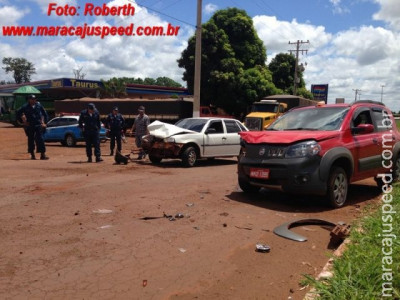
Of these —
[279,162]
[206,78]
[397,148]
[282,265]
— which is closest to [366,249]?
[282,265]

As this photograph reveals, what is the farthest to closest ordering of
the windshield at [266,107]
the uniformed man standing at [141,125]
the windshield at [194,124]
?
the windshield at [266,107] → the uniformed man standing at [141,125] → the windshield at [194,124]

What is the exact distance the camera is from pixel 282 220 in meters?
5.56

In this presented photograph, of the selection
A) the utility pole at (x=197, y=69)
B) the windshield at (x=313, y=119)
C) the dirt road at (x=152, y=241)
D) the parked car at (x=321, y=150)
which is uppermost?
the utility pole at (x=197, y=69)

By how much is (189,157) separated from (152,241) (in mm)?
6817

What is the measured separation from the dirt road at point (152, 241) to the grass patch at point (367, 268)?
0.33 meters

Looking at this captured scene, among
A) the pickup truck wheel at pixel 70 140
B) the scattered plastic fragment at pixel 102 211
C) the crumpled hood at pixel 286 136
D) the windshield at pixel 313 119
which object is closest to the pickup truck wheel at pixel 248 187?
the crumpled hood at pixel 286 136

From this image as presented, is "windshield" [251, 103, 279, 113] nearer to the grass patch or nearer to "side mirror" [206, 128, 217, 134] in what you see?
"side mirror" [206, 128, 217, 134]

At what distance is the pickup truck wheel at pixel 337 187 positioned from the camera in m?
6.09

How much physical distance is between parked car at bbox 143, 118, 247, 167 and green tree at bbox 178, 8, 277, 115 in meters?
17.6

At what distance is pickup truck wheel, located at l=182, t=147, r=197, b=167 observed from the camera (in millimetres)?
11108

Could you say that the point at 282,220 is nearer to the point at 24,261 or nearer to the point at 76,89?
the point at 24,261

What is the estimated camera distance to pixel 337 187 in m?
6.27

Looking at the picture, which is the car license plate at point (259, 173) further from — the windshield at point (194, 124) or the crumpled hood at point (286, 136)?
the windshield at point (194, 124)

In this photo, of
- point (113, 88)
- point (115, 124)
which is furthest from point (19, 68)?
Result: point (115, 124)
